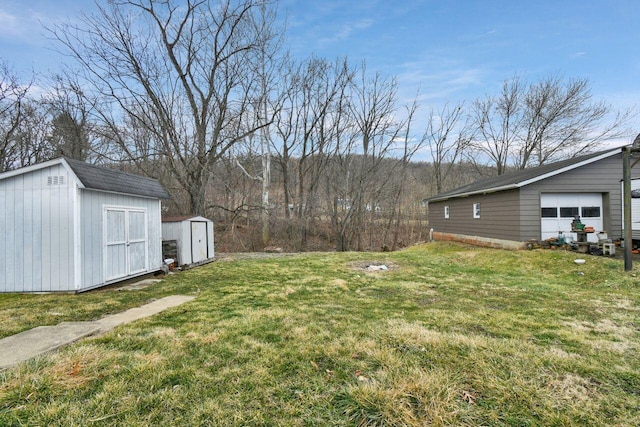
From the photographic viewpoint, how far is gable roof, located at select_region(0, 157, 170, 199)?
5129 millimetres

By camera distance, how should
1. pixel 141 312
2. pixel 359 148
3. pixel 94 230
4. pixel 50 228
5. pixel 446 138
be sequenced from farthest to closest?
pixel 446 138
pixel 359 148
pixel 94 230
pixel 50 228
pixel 141 312

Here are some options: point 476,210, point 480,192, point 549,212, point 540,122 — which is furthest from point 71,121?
point 540,122

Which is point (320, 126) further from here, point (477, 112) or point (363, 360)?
point (363, 360)

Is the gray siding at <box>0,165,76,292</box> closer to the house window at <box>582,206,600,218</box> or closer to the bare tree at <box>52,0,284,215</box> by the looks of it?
the bare tree at <box>52,0,284,215</box>

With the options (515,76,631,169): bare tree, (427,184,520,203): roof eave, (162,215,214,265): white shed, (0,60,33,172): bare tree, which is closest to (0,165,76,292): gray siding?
(162,215,214,265): white shed

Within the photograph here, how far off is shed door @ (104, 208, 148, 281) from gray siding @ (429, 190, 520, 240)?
10671 mm

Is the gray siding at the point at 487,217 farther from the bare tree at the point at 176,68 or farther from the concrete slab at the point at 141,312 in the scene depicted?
the concrete slab at the point at 141,312

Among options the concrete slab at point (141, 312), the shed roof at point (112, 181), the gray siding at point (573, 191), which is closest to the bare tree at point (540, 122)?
the gray siding at point (573, 191)

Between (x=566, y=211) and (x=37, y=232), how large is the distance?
13.6 m

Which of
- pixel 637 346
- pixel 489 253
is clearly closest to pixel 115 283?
pixel 637 346

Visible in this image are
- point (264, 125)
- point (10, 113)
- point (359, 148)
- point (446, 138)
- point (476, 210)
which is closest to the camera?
point (476, 210)

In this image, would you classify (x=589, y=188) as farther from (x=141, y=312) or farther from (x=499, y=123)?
(x=141, y=312)

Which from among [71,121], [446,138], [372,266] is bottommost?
[372,266]

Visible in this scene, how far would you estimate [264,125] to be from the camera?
12.8m
